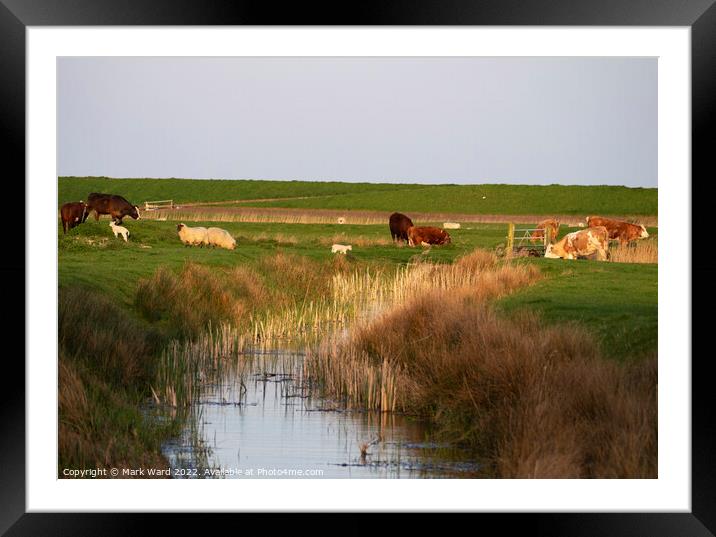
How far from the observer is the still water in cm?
1090

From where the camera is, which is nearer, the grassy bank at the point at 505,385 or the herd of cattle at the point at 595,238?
the grassy bank at the point at 505,385

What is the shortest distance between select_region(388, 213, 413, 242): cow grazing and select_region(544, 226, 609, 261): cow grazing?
7.91 meters

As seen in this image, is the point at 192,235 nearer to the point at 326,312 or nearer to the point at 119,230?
the point at 119,230

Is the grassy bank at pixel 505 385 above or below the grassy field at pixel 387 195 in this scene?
below

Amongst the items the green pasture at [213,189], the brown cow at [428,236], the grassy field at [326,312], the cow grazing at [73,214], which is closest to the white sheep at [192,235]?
the grassy field at [326,312]

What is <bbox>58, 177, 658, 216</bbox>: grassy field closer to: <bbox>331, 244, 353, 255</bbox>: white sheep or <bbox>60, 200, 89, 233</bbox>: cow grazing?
<bbox>60, 200, 89, 233</bbox>: cow grazing

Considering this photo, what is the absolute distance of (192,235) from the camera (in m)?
22.2

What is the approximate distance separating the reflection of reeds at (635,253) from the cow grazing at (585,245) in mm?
487

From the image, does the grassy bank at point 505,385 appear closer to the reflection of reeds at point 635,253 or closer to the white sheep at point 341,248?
the reflection of reeds at point 635,253

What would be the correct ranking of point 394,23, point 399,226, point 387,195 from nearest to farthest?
point 394,23, point 399,226, point 387,195

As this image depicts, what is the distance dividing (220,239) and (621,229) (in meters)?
8.80

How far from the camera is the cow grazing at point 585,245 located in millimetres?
19094

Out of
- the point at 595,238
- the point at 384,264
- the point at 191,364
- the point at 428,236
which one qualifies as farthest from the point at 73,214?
the point at 595,238

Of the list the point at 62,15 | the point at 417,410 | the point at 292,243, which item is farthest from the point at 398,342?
the point at 292,243
